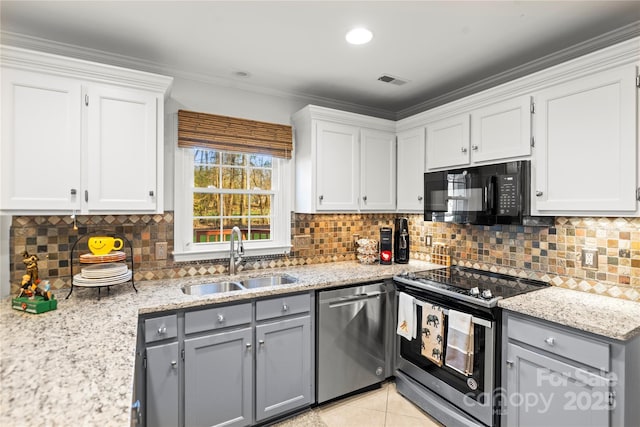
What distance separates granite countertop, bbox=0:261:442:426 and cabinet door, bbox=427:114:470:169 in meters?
1.47

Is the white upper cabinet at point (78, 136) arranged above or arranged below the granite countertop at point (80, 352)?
above

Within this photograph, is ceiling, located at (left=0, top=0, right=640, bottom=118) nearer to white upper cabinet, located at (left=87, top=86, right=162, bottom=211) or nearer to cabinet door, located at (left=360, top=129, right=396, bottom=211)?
white upper cabinet, located at (left=87, top=86, right=162, bottom=211)

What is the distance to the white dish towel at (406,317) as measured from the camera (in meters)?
2.48

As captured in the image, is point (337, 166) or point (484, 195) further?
point (337, 166)

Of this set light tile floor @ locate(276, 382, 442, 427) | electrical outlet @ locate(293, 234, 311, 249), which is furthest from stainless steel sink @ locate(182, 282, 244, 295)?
light tile floor @ locate(276, 382, 442, 427)

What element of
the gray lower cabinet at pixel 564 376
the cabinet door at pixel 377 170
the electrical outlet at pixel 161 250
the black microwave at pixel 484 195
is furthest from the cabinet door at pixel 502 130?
the electrical outlet at pixel 161 250

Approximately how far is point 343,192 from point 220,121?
1197mm

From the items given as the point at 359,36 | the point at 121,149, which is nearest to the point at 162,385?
the point at 121,149

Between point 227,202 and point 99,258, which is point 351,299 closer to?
point 227,202

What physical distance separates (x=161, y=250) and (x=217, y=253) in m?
0.42

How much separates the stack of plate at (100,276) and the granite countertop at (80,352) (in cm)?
10

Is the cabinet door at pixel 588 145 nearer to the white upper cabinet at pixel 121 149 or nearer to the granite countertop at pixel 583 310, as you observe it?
the granite countertop at pixel 583 310

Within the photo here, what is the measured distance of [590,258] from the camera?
2125 mm

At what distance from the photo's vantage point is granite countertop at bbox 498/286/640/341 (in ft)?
5.06
